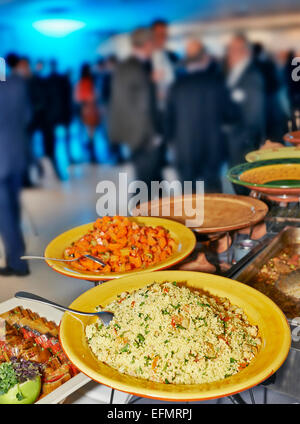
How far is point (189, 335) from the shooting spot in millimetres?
666

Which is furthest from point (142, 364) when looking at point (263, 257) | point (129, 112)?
point (129, 112)

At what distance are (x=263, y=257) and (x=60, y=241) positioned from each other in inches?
24.3

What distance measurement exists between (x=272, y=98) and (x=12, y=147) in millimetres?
2059

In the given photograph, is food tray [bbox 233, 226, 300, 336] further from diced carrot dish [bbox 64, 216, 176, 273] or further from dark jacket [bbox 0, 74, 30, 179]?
dark jacket [bbox 0, 74, 30, 179]

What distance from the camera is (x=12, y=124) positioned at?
3.07 m

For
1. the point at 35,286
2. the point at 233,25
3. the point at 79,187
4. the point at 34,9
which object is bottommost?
the point at 35,286

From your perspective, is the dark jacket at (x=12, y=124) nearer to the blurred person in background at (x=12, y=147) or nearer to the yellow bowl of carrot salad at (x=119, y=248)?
the blurred person in background at (x=12, y=147)

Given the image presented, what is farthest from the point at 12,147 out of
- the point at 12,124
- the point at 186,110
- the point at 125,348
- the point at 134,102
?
the point at 125,348

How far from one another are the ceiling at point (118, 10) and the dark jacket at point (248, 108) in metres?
5.30

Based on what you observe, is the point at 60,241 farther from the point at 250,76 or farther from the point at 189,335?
the point at 250,76

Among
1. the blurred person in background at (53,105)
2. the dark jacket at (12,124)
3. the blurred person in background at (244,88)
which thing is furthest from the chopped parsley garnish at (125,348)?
the blurred person in background at (53,105)

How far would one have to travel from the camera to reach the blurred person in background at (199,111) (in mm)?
2955

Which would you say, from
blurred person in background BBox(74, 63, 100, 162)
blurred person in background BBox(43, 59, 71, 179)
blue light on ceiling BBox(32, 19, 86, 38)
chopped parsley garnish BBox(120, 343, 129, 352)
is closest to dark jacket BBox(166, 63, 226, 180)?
chopped parsley garnish BBox(120, 343, 129, 352)

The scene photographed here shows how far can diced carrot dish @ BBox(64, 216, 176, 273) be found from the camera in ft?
3.16
